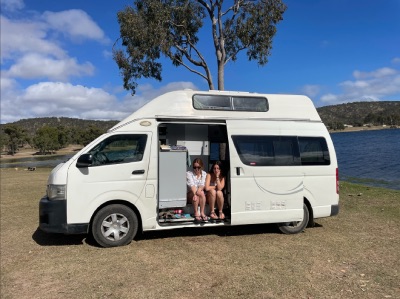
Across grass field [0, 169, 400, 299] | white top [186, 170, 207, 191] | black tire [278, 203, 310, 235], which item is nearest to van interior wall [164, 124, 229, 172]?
white top [186, 170, 207, 191]

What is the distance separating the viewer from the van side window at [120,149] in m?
6.30

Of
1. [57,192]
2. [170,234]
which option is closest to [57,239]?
[57,192]

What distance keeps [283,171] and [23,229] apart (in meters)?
5.78

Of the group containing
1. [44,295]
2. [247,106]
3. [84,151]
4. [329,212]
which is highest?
[247,106]

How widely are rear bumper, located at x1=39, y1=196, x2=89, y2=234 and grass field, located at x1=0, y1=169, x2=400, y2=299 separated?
16.4 inches

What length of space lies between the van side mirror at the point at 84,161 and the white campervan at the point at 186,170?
0.05 feet

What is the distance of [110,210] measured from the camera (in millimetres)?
6238

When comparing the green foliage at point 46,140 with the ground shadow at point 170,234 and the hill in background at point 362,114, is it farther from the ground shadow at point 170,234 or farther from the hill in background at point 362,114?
the ground shadow at point 170,234

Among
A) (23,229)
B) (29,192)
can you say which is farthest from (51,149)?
(23,229)

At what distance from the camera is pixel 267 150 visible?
7043 millimetres

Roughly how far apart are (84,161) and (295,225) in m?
4.32

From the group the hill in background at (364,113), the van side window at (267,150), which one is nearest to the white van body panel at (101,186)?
the van side window at (267,150)

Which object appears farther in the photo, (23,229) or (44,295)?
(23,229)

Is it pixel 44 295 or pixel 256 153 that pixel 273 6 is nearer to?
pixel 256 153
